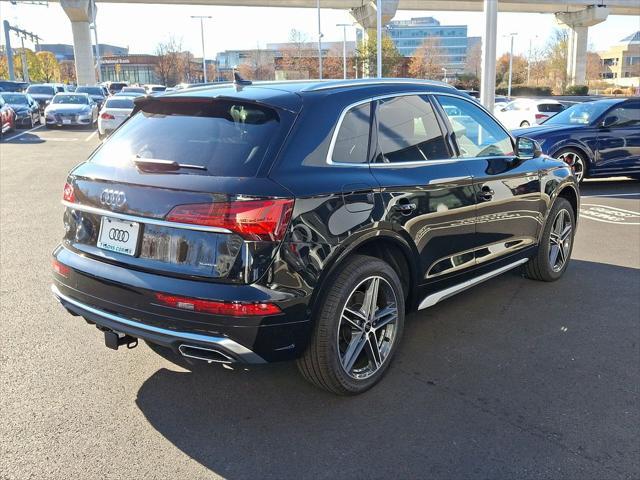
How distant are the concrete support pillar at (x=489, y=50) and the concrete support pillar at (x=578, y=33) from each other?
145 ft

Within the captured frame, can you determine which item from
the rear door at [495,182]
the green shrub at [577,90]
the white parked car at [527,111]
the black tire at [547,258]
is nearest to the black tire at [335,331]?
the rear door at [495,182]

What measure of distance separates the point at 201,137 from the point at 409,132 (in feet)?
4.56

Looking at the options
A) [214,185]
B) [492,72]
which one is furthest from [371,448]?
[492,72]

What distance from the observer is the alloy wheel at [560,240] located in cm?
560

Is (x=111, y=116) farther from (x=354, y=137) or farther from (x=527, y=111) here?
(x=354, y=137)

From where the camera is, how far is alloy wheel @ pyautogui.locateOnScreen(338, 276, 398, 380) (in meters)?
3.48

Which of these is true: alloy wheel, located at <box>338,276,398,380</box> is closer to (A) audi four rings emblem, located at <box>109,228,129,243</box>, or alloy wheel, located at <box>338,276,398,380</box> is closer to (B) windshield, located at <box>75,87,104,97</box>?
(A) audi four rings emblem, located at <box>109,228,129,243</box>

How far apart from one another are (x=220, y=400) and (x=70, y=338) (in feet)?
4.82

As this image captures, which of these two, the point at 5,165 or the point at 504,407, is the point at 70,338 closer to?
the point at 504,407

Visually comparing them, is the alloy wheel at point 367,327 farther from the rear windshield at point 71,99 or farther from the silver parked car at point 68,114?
the rear windshield at point 71,99

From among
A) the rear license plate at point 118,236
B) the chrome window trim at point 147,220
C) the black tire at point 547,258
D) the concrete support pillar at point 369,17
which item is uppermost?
the concrete support pillar at point 369,17

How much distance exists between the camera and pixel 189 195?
9.78 feet

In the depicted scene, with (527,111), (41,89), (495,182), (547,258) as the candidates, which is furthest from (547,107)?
(41,89)

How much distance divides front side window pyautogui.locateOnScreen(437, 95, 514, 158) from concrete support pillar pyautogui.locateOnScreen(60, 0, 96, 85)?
156ft
